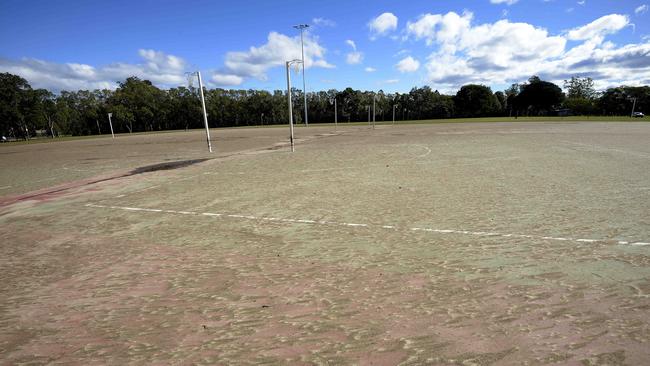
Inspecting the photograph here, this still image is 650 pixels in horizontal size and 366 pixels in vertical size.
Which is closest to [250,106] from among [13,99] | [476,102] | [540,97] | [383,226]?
[13,99]

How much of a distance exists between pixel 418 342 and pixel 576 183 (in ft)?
31.9

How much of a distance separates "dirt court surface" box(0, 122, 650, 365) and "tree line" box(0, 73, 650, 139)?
293ft

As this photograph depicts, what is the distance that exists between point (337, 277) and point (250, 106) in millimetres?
117780

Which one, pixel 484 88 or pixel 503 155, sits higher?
pixel 484 88

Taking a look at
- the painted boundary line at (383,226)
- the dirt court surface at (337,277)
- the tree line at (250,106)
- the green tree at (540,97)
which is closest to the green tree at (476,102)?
the tree line at (250,106)

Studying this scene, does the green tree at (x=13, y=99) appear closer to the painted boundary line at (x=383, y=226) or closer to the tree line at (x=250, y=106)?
the tree line at (x=250, y=106)

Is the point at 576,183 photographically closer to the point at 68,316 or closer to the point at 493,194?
the point at 493,194

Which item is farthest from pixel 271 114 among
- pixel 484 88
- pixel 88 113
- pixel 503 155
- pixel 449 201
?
pixel 449 201

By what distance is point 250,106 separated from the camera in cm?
11619

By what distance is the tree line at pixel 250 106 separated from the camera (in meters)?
96.2

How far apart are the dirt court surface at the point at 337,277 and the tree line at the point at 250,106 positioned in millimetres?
89366

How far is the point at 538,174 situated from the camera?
11.7 meters

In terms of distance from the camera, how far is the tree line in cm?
9625

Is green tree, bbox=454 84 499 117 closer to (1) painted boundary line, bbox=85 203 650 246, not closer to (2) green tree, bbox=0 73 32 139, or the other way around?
(1) painted boundary line, bbox=85 203 650 246
